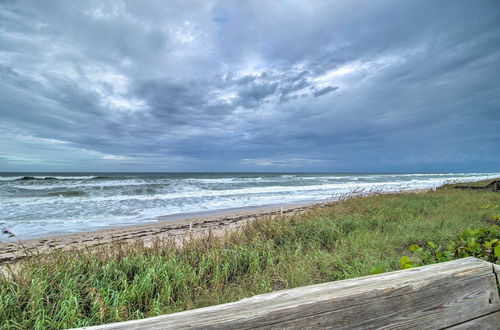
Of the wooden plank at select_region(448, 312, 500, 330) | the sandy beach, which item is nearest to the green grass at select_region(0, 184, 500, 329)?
the wooden plank at select_region(448, 312, 500, 330)

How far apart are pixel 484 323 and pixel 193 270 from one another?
11.9ft

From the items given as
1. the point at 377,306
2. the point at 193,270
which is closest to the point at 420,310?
the point at 377,306

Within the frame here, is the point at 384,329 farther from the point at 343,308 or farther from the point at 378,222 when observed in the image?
the point at 378,222

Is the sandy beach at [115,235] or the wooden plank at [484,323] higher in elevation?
the wooden plank at [484,323]

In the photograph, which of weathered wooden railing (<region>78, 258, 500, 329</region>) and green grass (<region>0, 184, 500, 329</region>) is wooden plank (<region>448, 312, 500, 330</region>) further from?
green grass (<region>0, 184, 500, 329</region>)

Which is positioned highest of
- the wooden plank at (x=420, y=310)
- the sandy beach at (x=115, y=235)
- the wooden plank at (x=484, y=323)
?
the wooden plank at (x=420, y=310)

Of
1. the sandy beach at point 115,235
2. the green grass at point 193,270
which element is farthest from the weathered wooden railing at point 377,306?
the sandy beach at point 115,235

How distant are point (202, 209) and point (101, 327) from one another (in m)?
15.1

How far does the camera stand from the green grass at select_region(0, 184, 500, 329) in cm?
293

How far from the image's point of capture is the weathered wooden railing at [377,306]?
0.85 metres

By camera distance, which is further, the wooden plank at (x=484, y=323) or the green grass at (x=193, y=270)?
the green grass at (x=193, y=270)

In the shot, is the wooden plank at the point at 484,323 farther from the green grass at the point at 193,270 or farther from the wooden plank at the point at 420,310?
the green grass at the point at 193,270

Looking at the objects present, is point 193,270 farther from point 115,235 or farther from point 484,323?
point 115,235

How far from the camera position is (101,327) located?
810 mm
